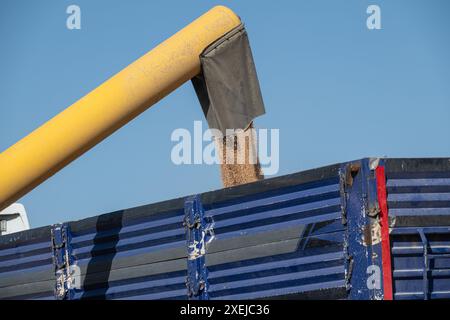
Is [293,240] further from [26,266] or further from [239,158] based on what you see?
[26,266]

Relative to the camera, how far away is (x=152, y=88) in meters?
10.1

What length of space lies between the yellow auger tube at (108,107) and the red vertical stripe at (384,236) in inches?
133

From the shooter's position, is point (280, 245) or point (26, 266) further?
point (26, 266)

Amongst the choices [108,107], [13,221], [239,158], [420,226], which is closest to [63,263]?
[108,107]

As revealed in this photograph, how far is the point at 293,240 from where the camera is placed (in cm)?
780

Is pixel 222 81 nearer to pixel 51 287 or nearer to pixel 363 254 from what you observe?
pixel 51 287

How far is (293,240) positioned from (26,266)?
373cm

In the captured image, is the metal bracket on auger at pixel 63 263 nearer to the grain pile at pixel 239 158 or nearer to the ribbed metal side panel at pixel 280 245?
the grain pile at pixel 239 158

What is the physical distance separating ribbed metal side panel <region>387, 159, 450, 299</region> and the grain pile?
2895 mm

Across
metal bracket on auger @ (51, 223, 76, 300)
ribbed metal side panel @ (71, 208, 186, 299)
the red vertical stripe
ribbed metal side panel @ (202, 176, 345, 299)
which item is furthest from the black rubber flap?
the red vertical stripe

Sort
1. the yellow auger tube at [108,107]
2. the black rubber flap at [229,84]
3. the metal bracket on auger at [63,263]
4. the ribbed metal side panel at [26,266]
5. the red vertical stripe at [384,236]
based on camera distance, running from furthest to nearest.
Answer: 1. the black rubber flap at [229,84]
2. the ribbed metal side panel at [26,266]
3. the metal bracket on auger at [63,263]
4. the yellow auger tube at [108,107]
5. the red vertical stripe at [384,236]

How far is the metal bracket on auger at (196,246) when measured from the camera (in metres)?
8.45

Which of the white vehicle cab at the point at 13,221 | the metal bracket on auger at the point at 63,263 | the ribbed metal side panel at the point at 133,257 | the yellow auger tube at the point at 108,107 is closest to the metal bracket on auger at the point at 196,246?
the ribbed metal side panel at the point at 133,257

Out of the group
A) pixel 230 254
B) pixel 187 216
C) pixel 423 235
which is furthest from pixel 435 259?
pixel 187 216
